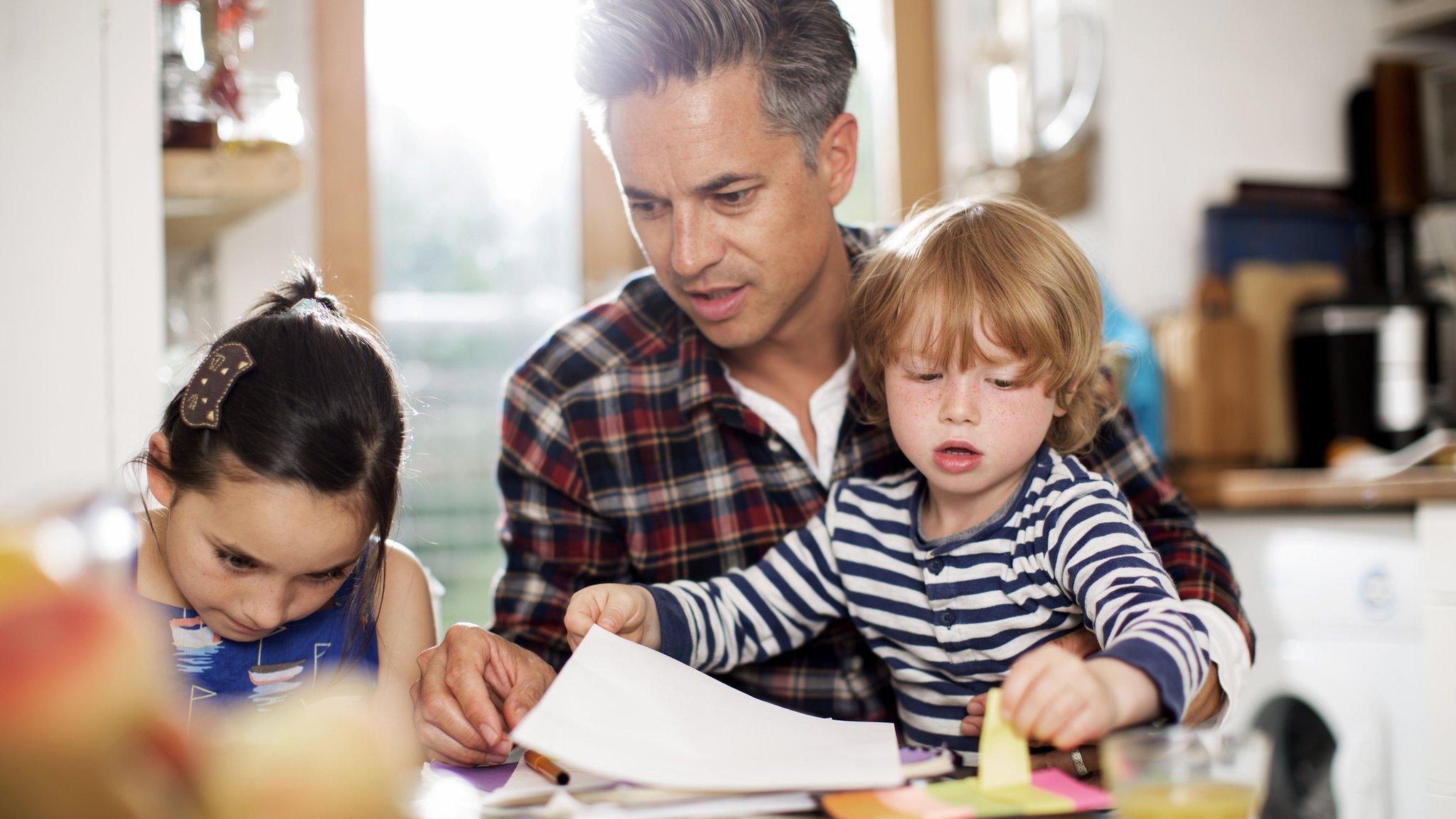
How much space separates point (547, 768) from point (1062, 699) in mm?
324

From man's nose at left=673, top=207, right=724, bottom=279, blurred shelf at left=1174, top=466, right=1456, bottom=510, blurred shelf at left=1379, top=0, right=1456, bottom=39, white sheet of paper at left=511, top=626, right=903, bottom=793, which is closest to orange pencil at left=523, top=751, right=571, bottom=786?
white sheet of paper at left=511, top=626, right=903, bottom=793

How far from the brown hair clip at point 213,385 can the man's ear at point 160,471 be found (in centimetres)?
4

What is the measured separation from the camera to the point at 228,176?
1.61m

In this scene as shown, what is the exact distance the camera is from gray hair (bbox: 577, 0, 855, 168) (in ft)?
4.06

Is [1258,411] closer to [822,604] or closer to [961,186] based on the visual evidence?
Result: [961,186]

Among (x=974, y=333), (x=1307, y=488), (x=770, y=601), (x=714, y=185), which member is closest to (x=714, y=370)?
(x=714, y=185)

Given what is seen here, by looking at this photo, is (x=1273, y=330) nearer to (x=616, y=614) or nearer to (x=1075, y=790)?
(x=616, y=614)

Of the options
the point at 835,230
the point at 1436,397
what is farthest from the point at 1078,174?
the point at 835,230

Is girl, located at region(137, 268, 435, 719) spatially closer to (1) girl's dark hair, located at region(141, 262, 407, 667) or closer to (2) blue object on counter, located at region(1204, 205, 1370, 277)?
(1) girl's dark hair, located at region(141, 262, 407, 667)

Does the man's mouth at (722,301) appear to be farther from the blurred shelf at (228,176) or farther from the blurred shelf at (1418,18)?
the blurred shelf at (1418,18)

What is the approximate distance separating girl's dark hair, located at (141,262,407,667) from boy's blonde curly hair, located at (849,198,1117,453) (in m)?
0.44

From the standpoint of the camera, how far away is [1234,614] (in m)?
1.08

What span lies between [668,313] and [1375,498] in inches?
50.2

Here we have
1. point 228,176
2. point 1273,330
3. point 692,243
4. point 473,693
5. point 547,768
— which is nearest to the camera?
point 547,768
